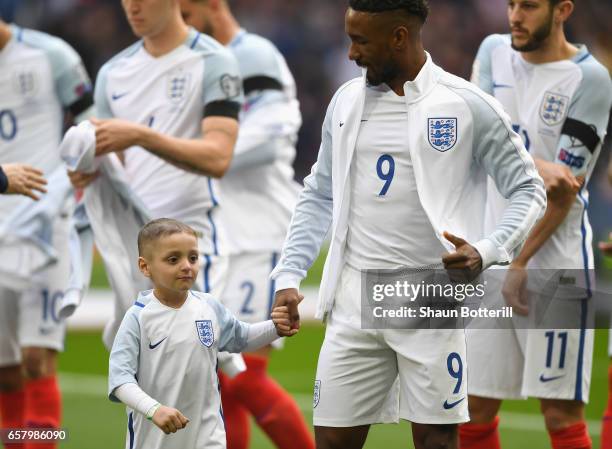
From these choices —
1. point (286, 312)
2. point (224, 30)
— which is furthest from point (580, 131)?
point (224, 30)

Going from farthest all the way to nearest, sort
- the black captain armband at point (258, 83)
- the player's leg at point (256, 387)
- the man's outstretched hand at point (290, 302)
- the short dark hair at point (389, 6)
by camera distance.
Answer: the black captain armband at point (258, 83)
the player's leg at point (256, 387)
the man's outstretched hand at point (290, 302)
the short dark hair at point (389, 6)

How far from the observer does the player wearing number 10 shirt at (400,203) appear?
15.0 ft

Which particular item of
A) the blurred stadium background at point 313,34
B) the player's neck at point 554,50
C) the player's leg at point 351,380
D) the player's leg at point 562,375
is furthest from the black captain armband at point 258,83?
the blurred stadium background at point 313,34

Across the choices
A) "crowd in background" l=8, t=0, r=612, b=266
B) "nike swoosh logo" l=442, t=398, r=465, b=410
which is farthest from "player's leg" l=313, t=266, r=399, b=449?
"crowd in background" l=8, t=0, r=612, b=266

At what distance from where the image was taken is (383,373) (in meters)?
4.70

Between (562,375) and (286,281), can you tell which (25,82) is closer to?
(286,281)

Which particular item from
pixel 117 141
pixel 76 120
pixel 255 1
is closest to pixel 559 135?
pixel 117 141

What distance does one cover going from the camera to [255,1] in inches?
786

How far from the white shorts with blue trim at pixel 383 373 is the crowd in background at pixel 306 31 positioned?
1379cm

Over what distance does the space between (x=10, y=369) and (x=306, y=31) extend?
1363 cm

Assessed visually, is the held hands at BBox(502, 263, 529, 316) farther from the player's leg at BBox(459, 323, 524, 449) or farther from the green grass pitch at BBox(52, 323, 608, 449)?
the green grass pitch at BBox(52, 323, 608, 449)

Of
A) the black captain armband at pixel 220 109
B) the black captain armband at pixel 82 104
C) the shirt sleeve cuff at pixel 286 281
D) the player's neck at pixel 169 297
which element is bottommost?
the player's neck at pixel 169 297

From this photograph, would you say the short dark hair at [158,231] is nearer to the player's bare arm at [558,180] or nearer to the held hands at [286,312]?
the held hands at [286,312]

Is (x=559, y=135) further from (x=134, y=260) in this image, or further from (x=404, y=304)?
(x=134, y=260)
